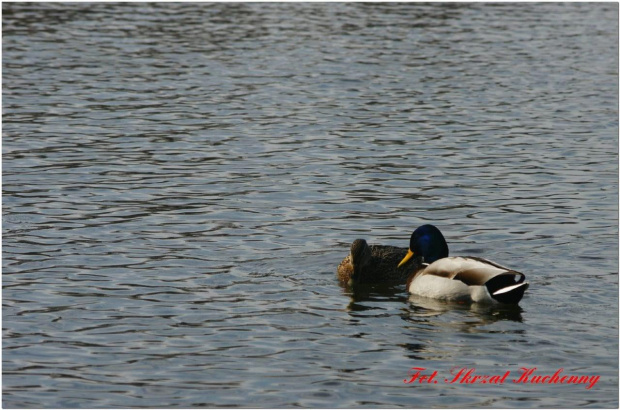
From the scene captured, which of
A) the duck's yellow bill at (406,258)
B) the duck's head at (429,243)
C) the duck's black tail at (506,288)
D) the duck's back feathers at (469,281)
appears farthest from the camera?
the duck's yellow bill at (406,258)

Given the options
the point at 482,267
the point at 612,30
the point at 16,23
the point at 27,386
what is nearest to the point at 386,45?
the point at 612,30

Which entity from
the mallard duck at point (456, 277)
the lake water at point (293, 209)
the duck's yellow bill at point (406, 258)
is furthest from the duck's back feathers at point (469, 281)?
the duck's yellow bill at point (406, 258)

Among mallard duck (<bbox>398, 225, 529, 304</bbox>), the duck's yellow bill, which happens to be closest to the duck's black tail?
mallard duck (<bbox>398, 225, 529, 304</bbox>)

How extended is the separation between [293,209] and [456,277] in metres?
4.72

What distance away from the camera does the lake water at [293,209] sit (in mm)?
11672

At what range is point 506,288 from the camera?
1378cm

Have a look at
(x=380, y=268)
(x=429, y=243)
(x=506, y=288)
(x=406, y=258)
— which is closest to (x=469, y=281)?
(x=506, y=288)

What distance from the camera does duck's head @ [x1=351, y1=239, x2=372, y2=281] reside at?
49.5ft

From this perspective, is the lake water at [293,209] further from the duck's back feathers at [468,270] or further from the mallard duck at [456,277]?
the duck's back feathers at [468,270]

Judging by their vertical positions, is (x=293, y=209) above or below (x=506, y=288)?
below

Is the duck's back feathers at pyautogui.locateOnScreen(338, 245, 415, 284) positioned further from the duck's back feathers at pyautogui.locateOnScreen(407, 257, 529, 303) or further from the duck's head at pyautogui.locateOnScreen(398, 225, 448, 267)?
the duck's back feathers at pyautogui.locateOnScreen(407, 257, 529, 303)

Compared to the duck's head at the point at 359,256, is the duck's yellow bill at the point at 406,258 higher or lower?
lower

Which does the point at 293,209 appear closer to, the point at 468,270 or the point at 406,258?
the point at 406,258

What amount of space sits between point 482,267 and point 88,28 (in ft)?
87.4
